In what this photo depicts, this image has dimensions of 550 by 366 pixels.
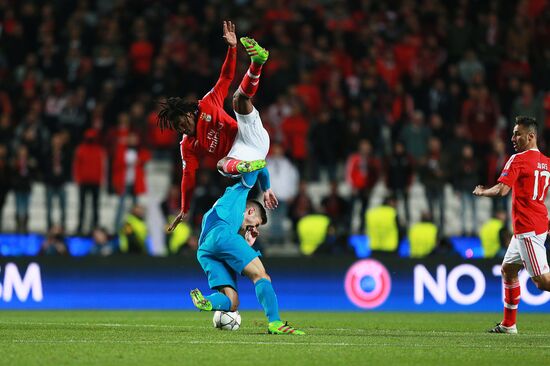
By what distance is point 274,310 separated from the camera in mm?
10297

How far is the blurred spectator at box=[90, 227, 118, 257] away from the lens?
19281mm

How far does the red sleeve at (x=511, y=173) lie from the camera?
435 inches

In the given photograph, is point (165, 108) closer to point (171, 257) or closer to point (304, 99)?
point (171, 257)

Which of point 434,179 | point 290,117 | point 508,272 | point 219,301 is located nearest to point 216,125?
point 219,301

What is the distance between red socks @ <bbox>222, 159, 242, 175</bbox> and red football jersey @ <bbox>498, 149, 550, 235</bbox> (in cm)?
272

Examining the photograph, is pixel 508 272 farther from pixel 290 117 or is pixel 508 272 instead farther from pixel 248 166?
pixel 290 117

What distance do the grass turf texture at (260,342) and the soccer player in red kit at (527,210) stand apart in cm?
60

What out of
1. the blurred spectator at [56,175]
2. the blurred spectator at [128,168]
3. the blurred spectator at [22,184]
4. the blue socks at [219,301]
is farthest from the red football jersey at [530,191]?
the blurred spectator at [22,184]

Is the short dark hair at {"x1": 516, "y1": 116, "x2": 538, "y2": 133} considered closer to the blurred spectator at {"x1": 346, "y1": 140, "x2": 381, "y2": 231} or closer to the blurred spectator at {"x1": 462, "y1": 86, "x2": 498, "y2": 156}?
the blurred spectator at {"x1": 346, "y1": 140, "x2": 381, "y2": 231}

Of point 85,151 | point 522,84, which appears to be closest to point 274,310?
point 85,151

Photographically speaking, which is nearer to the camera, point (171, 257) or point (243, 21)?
point (171, 257)

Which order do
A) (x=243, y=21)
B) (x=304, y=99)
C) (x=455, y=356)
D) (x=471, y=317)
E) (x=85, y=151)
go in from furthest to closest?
(x=243, y=21), (x=304, y=99), (x=85, y=151), (x=471, y=317), (x=455, y=356)

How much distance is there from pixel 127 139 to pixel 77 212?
72.7 inches

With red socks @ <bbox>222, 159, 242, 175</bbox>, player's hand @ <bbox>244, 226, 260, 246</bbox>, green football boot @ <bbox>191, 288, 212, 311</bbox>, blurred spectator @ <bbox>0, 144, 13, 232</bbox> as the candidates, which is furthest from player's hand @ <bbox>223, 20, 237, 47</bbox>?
blurred spectator @ <bbox>0, 144, 13, 232</bbox>
